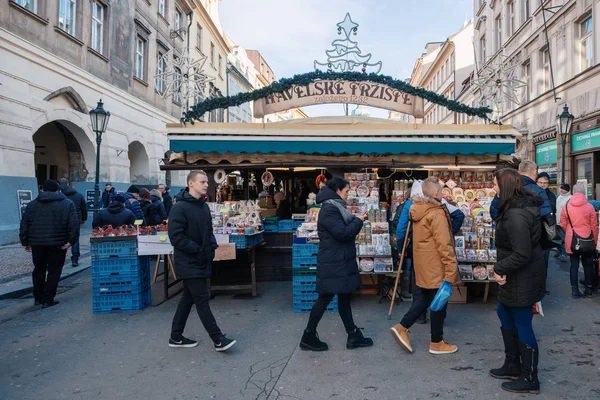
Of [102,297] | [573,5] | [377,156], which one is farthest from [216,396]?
[573,5]

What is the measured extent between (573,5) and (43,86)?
57.5ft

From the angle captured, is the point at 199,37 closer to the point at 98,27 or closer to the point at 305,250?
the point at 98,27

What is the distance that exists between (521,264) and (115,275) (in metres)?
5.00

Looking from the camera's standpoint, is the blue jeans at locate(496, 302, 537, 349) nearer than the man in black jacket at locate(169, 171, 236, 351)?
Yes

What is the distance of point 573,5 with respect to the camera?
14719 mm

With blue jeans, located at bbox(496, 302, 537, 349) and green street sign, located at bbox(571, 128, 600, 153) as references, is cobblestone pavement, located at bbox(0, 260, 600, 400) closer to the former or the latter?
blue jeans, located at bbox(496, 302, 537, 349)

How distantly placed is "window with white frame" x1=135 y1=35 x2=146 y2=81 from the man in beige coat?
58.4 feet

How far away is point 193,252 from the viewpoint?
165 inches

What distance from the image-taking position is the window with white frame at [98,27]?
1520cm

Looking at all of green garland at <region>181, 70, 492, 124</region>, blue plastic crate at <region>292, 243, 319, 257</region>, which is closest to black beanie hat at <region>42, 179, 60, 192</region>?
green garland at <region>181, 70, 492, 124</region>

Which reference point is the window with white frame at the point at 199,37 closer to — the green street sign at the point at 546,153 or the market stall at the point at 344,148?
the green street sign at the point at 546,153

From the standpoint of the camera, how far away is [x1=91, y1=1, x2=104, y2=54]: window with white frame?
15.2 meters

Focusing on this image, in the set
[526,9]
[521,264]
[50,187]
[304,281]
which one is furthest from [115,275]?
[526,9]

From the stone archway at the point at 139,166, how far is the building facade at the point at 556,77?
15.0 m
